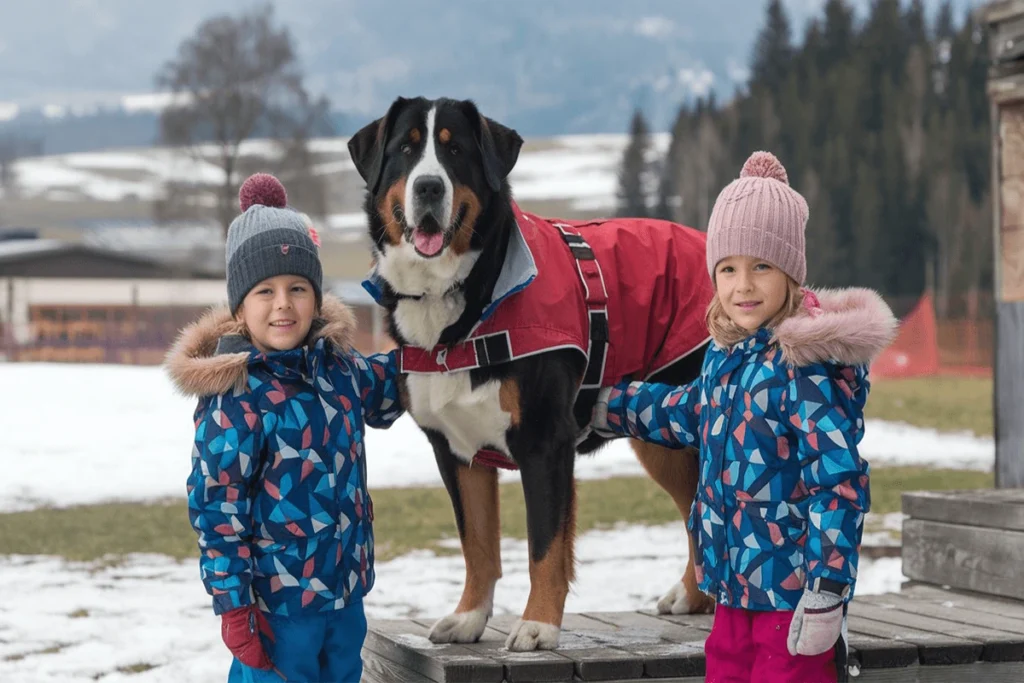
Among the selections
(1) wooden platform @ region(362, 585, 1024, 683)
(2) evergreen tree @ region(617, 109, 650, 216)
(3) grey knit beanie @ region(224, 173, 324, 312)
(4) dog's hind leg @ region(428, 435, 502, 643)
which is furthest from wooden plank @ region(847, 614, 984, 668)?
(2) evergreen tree @ region(617, 109, 650, 216)

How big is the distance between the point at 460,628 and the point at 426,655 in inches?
9.7

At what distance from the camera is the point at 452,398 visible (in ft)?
11.9

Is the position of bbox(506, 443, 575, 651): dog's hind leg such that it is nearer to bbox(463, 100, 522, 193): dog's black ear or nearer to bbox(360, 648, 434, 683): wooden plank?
bbox(360, 648, 434, 683): wooden plank

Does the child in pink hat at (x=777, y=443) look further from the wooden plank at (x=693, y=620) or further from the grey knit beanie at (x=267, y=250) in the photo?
the grey knit beanie at (x=267, y=250)

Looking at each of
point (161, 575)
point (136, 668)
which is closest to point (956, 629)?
point (136, 668)

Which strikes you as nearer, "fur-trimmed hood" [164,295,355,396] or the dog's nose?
"fur-trimmed hood" [164,295,355,396]

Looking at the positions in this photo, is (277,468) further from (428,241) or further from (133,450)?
(133,450)

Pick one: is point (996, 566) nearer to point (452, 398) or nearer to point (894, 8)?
point (452, 398)

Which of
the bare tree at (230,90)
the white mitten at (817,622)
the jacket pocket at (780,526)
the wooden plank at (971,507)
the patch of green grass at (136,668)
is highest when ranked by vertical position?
the bare tree at (230,90)

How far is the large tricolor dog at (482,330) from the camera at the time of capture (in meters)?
3.50

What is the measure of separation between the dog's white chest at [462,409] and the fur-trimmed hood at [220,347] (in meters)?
0.34

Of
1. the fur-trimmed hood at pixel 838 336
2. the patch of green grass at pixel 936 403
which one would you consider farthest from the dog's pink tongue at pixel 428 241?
the patch of green grass at pixel 936 403

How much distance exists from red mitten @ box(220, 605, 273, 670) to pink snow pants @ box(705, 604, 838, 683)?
3.81 feet

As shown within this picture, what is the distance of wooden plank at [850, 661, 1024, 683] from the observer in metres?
3.65
